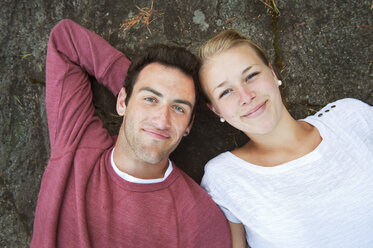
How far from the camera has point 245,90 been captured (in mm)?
1970

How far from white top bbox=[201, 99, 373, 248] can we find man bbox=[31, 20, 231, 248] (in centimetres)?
27

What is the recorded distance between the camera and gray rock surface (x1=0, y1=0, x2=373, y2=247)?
264 cm

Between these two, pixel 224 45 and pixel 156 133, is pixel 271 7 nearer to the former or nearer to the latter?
pixel 224 45

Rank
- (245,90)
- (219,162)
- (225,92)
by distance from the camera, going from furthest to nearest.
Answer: (219,162) < (225,92) < (245,90)

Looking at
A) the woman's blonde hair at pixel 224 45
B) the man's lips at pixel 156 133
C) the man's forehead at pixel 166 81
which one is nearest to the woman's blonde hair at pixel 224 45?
the woman's blonde hair at pixel 224 45

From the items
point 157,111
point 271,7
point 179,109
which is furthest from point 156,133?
point 271,7

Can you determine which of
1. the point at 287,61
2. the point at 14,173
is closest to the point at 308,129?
the point at 287,61

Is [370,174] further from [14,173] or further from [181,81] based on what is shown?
[14,173]

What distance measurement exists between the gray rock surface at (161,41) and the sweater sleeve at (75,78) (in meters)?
0.32

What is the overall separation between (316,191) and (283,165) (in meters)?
0.31

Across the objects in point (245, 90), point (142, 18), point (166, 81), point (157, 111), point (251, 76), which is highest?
point (142, 18)

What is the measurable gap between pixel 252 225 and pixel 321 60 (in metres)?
1.80

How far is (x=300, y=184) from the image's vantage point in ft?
6.78

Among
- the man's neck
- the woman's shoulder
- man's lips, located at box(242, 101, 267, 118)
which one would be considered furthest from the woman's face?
the man's neck
